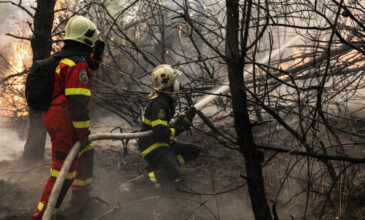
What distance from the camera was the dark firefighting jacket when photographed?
362cm

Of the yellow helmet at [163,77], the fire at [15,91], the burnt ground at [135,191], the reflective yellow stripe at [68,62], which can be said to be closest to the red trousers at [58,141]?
the burnt ground at [135,191]

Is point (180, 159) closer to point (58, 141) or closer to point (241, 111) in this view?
point (58, 141)

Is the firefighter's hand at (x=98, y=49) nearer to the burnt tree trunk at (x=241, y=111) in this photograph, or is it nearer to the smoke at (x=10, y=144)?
the burnt tree trunk at (x=241, y=111)

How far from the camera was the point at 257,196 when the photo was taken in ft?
4.95

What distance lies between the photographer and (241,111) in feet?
4.74

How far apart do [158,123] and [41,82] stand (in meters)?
1.44

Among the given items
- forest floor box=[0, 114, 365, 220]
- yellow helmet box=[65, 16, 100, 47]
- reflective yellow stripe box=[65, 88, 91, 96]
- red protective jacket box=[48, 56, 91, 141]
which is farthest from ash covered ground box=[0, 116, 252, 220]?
yellow helmet box=[65, 16, 100, 47]

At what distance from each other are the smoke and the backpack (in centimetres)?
300

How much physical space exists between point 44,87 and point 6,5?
1074 centimetres

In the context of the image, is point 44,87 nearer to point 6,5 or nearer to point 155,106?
point 155,106

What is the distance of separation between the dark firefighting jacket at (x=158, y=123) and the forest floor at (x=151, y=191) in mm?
592

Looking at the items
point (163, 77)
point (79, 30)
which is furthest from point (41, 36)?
point (163, 77)

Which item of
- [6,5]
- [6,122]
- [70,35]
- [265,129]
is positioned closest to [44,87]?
[70,35]

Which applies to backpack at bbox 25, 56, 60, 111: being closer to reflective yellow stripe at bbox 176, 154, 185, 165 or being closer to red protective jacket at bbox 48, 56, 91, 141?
red protective jacket at bbox 48, 56, 91, 141
